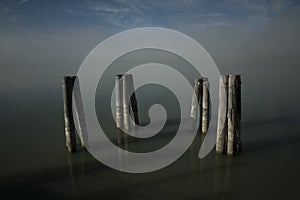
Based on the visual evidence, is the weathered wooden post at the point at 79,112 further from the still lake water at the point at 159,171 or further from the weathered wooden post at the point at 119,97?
the weathered wooden post at the point at 119,97

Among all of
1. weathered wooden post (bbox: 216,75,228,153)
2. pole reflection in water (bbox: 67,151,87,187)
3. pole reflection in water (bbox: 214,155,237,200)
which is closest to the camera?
pole reflection in water (bbox: 214,155,237,200)

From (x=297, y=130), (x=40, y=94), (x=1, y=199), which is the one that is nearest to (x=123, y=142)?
(x=1, y=199)

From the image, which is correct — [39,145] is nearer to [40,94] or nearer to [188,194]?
[188,194]

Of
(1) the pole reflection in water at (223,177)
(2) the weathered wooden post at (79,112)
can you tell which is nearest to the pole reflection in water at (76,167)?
(2) the weathered wooden post at (79,112)

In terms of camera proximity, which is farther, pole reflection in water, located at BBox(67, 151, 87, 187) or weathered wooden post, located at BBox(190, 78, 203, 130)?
weathered wooden post, located at BBox(190, 78, 203, 130)

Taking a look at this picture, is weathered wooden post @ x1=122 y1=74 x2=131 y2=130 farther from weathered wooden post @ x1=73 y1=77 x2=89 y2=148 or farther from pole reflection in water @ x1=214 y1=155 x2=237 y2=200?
pole reflection in water @ x1=214 y1=155 x2=237 y2=200

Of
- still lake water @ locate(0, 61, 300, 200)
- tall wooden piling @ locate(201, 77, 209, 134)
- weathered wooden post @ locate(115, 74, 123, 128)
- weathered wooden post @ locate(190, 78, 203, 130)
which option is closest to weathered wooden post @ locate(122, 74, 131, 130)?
weathered wooden post @ locate(115, 74, 123, 128)

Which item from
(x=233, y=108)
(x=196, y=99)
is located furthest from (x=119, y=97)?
(x=233, y=108)

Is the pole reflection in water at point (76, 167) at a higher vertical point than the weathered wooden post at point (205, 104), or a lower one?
lower

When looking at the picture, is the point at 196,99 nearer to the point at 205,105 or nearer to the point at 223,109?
the point at 205,105

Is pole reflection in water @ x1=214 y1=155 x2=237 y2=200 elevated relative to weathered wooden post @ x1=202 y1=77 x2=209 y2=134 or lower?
lower

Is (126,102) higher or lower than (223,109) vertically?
higher

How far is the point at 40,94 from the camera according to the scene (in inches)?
675

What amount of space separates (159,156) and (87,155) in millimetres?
2236
